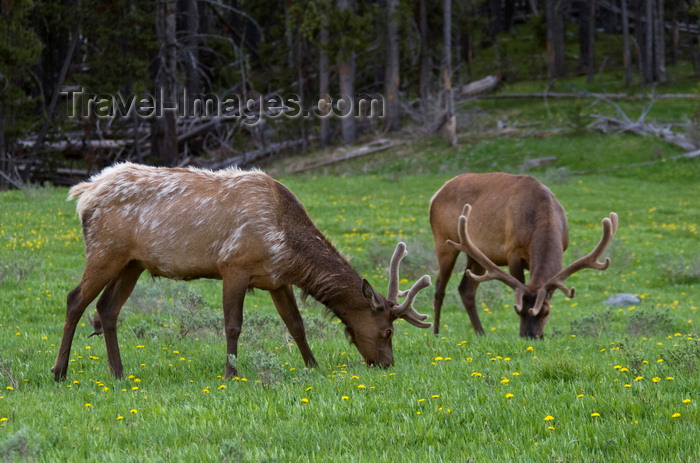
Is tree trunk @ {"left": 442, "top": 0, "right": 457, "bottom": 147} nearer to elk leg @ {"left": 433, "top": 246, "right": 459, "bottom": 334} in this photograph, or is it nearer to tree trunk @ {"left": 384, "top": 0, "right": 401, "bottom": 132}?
tree trunk @ {"left": 384, "top": 0, "right": 401, "bottom": 132}

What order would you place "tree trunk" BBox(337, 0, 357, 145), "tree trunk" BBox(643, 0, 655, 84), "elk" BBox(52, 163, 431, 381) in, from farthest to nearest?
1. "tree trunk" BBox(643, 0, 655, 84)
2. "tree trunk" BBox(337, 0, 357, 145)
3. "elk" BBox(52, 163, 431, 381)

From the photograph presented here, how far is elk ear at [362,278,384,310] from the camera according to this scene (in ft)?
24.2

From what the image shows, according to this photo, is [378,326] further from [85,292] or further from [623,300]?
[623,300]

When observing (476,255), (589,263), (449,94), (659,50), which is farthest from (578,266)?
(659,50)

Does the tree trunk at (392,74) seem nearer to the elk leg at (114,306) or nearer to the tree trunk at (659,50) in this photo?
the tree trunk at (659,50)

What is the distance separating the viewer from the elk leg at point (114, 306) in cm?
743

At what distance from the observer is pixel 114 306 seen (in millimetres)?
7680

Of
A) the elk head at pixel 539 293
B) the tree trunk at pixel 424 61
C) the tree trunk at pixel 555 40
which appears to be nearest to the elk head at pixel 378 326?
the elk head at pixel 539 293

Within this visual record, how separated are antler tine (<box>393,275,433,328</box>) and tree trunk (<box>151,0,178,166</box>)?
2199 cm

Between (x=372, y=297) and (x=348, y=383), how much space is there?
1.14m

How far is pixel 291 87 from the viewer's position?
126ft

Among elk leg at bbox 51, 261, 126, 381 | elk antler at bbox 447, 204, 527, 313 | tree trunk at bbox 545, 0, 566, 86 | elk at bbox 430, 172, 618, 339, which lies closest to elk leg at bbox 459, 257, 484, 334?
elk at bbox 430, 172, 618, 339

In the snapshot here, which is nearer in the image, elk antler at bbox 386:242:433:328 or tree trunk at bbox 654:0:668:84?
elk antler at bbox 386:242:433:328

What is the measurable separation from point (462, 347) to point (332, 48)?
87.5 feet
